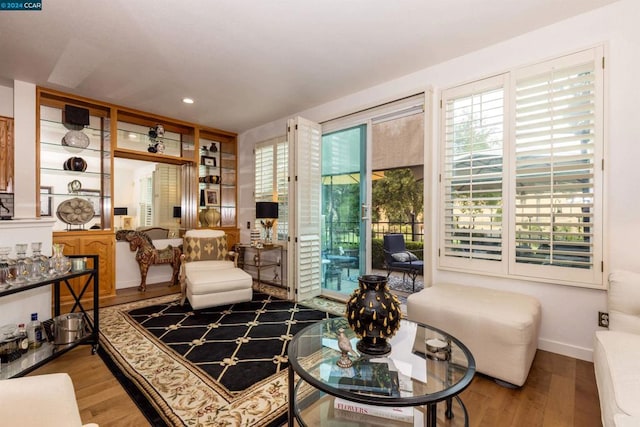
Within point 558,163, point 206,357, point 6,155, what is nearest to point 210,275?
point 206,357

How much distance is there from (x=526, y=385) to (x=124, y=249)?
16.4 ft

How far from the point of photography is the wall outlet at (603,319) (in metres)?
2.14

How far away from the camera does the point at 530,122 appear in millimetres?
2428

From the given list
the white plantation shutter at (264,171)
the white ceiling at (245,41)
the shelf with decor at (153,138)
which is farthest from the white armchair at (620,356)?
the shelf with decor at (153,138)

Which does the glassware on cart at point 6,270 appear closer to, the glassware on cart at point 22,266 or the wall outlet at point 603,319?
the glassware on cart at point 22,266

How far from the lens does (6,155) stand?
11.1 feet

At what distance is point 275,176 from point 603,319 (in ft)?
13.4

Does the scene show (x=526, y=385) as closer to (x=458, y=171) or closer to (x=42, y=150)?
(x=458, y=171)

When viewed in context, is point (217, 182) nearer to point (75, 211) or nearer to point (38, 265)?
point (75, 211)

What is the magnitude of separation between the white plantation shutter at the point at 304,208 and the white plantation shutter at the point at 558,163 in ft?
7.54

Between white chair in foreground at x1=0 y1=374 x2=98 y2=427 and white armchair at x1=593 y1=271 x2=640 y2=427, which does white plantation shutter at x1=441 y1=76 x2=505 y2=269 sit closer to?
white armchair at x1=593 y1=271 x2=640 y2=427

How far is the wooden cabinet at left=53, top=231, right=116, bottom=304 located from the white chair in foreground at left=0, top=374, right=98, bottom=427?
11.2 ft

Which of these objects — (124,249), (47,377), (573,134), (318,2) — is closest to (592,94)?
(573,134)

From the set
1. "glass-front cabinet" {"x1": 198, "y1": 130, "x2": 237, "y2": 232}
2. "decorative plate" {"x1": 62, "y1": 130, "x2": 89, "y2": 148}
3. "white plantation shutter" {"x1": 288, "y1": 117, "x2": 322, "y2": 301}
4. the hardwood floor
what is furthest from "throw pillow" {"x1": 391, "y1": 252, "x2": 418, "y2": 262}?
"decorative plate" {"x1": 62, "y1": 130, "x2": 89, "y2": 148}
